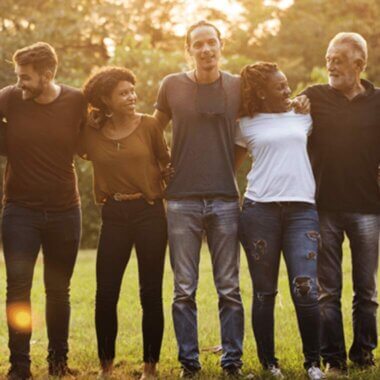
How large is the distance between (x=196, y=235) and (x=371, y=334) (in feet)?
4.86

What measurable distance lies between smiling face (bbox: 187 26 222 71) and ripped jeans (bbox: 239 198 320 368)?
3.22 ft

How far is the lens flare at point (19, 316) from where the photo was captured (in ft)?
18.2

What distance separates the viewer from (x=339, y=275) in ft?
19.3

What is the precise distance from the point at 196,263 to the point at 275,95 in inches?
50.3

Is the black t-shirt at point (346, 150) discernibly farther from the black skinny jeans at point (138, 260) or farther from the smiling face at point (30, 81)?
the smiling face at point (30, 81)

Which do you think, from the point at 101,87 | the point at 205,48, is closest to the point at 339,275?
the point at 205,48

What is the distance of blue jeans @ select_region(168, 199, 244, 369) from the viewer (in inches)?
222

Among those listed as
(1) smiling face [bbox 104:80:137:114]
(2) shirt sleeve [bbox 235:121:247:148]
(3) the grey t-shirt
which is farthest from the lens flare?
(2) shirt sleeve [bbox 235:121:247:148]

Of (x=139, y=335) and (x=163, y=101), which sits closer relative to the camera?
(x=163, y=101)

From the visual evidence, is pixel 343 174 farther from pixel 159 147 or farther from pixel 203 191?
pixel 159 147

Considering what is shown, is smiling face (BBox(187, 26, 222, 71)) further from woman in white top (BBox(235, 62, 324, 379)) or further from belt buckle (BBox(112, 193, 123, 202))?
belt buckle (BBox(112, 193, 123, 202))

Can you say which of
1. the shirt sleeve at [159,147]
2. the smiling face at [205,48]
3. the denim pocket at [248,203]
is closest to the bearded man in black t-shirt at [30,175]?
the shirt sleeve at [159,147]

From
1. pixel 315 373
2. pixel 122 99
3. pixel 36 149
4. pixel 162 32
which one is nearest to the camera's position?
pixel 315 373

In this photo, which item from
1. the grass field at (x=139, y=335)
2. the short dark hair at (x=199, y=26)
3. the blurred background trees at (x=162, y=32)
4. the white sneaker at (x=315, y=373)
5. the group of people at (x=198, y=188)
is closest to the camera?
the white sneaker at (x=315, y=373)
